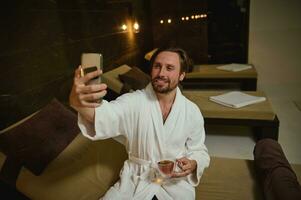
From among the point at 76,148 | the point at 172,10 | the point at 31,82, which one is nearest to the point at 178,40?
the point at 172,10

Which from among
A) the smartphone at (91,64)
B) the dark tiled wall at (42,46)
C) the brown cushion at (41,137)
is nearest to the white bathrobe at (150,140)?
the smartphone at (91,64)

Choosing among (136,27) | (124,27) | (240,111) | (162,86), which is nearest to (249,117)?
(240,111)

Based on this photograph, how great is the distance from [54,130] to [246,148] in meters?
1.96

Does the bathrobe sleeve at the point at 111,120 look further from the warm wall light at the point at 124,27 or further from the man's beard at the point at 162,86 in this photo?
the warm wall light at the point at 124,27

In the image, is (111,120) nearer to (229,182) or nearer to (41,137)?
(41,137)

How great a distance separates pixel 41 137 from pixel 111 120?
16.7 inches

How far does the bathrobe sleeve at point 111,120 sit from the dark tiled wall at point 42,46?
828 mm

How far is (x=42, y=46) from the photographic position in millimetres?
2170

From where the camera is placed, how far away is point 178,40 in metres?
5.37

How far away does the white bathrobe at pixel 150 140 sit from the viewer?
1389 millimetres

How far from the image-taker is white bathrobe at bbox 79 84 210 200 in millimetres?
1389

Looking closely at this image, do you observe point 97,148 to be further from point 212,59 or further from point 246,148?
point 212,59

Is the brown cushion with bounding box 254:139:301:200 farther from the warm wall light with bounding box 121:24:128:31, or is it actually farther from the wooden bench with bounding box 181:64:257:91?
the warm wall light with bounding box 121:24:128:31

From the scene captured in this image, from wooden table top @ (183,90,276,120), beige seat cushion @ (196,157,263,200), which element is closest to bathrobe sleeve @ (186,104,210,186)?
beige seat cushion @ (196,157,263,200)
